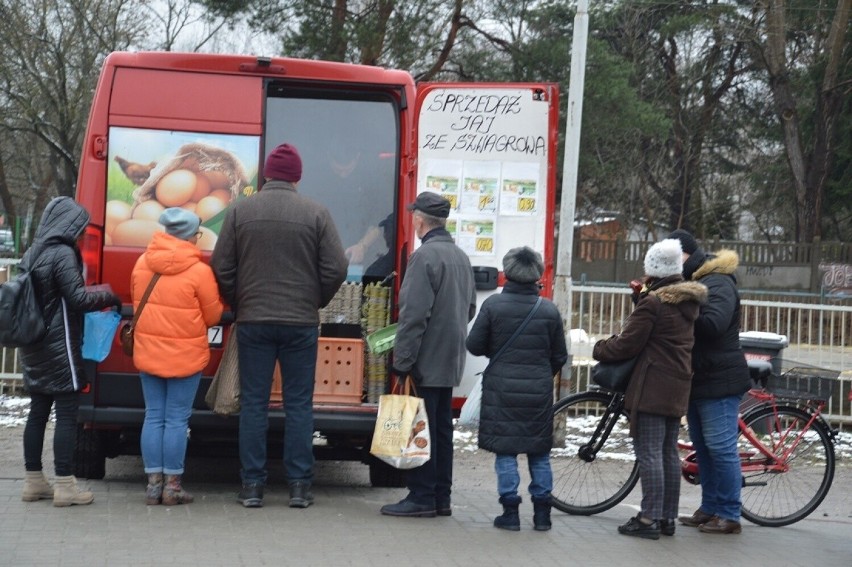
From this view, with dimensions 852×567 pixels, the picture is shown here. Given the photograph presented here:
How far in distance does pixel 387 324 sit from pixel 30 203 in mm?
47974

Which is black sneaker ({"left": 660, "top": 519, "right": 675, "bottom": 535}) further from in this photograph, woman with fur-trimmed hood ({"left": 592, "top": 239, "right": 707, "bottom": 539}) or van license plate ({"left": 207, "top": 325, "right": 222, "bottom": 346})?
van license plate ({"left": 207, "top": 325, "right": 222, "bottom": 346})

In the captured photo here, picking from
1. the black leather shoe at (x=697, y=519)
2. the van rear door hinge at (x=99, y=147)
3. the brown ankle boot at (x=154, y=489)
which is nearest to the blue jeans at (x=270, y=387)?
the brown ankle boot at (x=154, y=489)

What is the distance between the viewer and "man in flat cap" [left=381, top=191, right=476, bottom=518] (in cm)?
654

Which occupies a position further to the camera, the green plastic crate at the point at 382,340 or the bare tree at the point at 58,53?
the bare tree at the point at 58,53

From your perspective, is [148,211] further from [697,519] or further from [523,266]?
[697,519]

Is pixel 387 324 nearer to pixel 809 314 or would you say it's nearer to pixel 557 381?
pixel 557 381

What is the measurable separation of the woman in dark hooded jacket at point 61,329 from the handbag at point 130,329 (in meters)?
0.14

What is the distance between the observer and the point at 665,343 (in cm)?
639

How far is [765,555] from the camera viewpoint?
20.7 feet

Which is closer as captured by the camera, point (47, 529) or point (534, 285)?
point (47, 529)

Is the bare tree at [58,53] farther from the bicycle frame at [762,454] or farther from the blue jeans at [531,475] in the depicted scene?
the blue jeans at [531,475]

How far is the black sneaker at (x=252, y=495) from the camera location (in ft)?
21.9

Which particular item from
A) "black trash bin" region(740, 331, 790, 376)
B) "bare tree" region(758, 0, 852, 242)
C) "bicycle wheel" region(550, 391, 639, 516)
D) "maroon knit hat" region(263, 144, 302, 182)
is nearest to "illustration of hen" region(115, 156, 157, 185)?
"maroon knit hat" region(263, 144, 302, 182)

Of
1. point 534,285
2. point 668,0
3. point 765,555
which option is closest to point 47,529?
point 534,285
